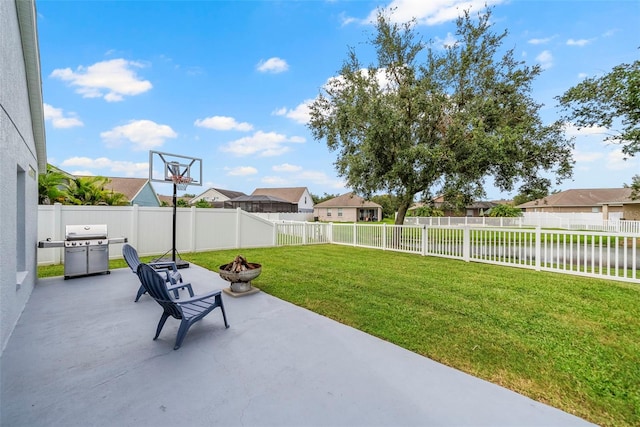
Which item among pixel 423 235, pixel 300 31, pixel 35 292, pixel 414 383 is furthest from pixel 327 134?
pixel 414 383

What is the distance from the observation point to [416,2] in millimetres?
10898

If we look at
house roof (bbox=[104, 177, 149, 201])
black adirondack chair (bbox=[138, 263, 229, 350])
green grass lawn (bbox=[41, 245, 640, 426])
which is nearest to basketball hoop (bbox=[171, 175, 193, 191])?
green grass lawn (bbox=[41, 245, 640, 426])

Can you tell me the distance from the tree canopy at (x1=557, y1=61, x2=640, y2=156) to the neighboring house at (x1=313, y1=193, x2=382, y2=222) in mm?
26769

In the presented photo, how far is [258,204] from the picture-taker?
116 ft

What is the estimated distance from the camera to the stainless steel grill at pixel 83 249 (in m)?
6.20

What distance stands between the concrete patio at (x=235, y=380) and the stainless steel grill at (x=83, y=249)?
2.87 m

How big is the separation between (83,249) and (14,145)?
371cm

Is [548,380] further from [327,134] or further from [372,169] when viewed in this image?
[327,134]

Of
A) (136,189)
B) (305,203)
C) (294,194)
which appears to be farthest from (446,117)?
(305,203)

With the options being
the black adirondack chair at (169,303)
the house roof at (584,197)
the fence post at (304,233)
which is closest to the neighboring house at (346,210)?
the house roof at (584,197)

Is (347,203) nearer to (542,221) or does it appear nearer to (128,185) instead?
(542,221)

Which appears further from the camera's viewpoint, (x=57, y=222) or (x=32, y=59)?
(x=57, y=222)

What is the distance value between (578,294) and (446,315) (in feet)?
11.0

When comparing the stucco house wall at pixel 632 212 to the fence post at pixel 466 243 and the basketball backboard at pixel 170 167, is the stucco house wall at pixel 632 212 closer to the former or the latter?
the fence post at pixel 466 243
